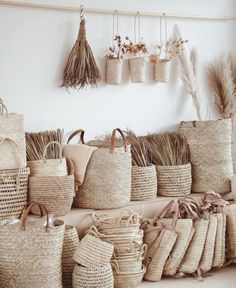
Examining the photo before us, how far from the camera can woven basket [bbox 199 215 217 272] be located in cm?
365

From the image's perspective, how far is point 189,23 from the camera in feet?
14.1

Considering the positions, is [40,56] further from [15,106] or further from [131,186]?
[131,186]

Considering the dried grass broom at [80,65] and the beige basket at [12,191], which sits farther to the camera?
the dried grass broom at [80,65]

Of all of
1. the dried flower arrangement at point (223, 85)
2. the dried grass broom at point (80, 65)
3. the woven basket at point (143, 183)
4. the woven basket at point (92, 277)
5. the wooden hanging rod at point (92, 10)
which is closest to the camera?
the woven basket at point (92, 277)

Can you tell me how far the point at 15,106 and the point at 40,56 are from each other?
349 millimetres

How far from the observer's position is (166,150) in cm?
401

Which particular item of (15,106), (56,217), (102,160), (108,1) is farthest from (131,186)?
(108,1)

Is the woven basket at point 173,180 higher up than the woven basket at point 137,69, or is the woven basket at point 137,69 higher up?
the woven basket at point 137,69

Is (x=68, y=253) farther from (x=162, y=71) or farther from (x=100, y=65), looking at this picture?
(x=162, y=71)

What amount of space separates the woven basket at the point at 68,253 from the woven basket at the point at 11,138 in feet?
1.52

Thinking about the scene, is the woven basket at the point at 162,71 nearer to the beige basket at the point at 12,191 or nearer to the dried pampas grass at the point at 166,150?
the dried pampas grass at the point at 166,150

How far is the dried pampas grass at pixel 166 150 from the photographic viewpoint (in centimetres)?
399

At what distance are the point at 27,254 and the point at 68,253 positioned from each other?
373mm

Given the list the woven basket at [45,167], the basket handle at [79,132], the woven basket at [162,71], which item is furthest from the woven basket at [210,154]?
the woven basket at [45,167]
